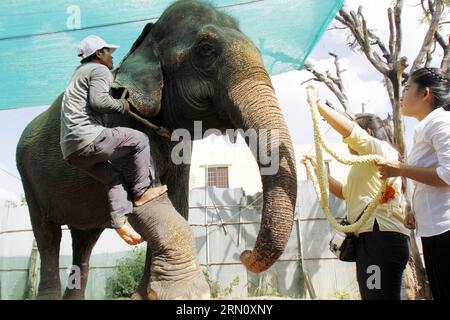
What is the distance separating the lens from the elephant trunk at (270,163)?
2.47m

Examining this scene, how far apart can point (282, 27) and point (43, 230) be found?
3128 millimetres

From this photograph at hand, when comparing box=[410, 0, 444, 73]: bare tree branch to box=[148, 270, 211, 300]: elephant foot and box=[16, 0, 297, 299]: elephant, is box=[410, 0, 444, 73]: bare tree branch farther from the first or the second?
box=[148, 270, 211, 300]: elephant foot

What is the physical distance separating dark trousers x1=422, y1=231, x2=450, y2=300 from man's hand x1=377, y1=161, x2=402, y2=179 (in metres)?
0.35

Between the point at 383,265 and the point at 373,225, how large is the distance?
0.24 m

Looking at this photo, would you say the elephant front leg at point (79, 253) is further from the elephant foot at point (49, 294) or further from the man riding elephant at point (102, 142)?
the man riding elephant at point (102, 142)

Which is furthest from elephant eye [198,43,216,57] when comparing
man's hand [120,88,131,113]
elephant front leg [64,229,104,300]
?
elephant front leg [64,229,104,300]

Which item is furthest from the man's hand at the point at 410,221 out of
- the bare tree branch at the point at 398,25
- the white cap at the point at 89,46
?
the bare tree branch at the point at 398,25

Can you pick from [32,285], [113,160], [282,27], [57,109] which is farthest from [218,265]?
[113,160]

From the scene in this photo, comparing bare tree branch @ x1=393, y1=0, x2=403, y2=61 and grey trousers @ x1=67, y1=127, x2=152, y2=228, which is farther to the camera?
bare tree branch @ x1=393, y1=0, x2=403, y2=61

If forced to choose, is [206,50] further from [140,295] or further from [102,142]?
[140,295]

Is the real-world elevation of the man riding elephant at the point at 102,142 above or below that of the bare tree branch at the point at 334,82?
below

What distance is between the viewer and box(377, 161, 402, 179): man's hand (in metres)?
2.46

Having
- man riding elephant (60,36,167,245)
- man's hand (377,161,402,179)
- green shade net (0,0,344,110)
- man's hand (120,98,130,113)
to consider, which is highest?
green shade net (0,0,344,110)
